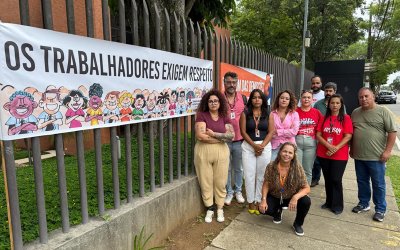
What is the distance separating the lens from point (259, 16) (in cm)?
1614

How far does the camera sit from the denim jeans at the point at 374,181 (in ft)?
13.1

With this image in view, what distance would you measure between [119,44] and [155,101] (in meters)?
0.77

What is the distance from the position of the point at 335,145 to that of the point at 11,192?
382cm

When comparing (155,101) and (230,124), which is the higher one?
(155,101)

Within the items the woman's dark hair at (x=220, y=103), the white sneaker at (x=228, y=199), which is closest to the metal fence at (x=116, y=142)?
the woman's dark hair at (x=220, y=103)

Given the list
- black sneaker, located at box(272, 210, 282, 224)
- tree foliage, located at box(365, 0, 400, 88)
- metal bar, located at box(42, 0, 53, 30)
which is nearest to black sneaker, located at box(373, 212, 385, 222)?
black sneaker, located at box(272, 210, 282, 224)

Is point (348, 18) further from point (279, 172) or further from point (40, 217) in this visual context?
point (40, 217)

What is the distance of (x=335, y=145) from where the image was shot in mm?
4195

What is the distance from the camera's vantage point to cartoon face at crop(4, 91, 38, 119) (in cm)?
201

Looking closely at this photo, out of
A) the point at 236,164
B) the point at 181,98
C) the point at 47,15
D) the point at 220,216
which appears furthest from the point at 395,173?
the point at 47,15

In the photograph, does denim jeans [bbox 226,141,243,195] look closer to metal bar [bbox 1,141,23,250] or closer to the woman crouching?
the woman crouching

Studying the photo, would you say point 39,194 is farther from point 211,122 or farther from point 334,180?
point 334,180

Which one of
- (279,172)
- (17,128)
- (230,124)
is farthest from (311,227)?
(17,128)

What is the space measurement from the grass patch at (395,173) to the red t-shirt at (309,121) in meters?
1.75
